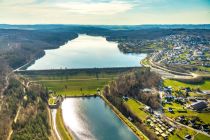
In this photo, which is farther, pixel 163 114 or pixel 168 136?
pixel 163 114

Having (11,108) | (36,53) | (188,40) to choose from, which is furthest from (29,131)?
(188,40)

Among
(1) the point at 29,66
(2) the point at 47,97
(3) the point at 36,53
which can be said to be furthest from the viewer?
(3) the point at 36,53

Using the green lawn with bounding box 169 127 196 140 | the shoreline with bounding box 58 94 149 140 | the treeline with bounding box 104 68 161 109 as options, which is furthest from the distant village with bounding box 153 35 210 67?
the green lawn with bounding box 169 127 196 140

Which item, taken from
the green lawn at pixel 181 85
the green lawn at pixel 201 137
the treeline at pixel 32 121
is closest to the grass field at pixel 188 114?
the green lawn at pixel 201 137

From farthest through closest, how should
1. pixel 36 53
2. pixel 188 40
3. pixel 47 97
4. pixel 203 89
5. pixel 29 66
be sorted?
pixel 188 40 → pixel 36 53 → pixel 29 66 → pixel 203 89 → pixel 47 97

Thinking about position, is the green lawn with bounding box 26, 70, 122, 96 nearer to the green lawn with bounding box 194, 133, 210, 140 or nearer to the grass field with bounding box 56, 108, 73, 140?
the grass field with bounding box 56, 108, 73, 140

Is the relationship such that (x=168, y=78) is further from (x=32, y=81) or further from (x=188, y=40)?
(x=188, y=40)
